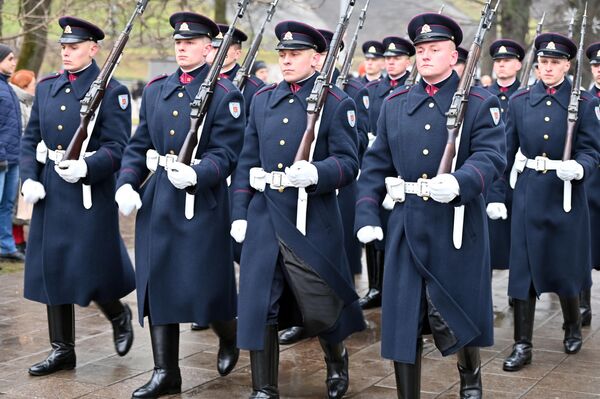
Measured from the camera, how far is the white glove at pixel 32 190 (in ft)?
22.9

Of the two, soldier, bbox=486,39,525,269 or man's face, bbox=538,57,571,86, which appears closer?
soldier, bbox=486,39,525,269

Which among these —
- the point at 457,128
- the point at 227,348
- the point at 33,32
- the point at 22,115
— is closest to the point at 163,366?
the point at 227,348

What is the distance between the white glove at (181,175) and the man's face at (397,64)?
4205 mm

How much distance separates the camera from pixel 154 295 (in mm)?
6504

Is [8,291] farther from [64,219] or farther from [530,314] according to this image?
[530,314]

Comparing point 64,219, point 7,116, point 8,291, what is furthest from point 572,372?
point 7,116

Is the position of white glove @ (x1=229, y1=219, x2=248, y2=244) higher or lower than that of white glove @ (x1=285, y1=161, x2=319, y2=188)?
lower

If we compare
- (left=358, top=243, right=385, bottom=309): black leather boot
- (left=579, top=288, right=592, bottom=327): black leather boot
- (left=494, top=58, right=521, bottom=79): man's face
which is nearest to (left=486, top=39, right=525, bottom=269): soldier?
(left=494, top=58, right=521, bottom=79): man's face

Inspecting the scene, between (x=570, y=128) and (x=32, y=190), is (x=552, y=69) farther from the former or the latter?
(x=32, y=190)

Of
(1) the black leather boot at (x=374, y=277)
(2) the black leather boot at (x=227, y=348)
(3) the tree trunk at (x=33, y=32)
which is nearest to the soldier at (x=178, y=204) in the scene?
(2) the black leather boot at (x=227, y=348)

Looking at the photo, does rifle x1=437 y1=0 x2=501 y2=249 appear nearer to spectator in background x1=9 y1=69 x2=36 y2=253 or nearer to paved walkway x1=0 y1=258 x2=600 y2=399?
paved walkway x1=0 y1=258 x2=600 y2=399

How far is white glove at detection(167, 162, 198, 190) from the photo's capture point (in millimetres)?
6242

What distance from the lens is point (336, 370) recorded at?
258 inches

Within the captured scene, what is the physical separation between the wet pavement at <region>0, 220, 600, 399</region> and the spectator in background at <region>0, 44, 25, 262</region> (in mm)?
2182
